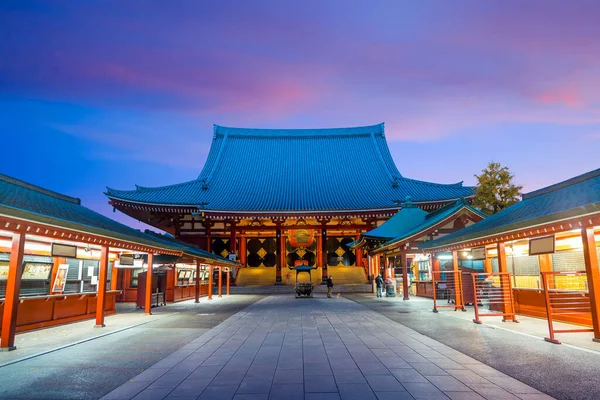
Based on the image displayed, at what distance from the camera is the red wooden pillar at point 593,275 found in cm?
752

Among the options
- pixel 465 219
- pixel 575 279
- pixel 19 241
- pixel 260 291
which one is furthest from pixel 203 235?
pixel 575 279

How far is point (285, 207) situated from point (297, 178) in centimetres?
678

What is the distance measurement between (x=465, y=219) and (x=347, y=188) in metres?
15.5

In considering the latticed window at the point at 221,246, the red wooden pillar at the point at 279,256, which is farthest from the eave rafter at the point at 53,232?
the latticed window at the point at 221,246

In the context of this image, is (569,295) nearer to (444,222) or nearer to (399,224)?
(444,222)

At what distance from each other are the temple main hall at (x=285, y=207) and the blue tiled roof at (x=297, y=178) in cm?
9

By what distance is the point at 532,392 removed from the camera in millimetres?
4523

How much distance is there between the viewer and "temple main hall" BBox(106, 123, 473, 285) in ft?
90.8

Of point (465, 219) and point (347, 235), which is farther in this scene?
point (347, 235)

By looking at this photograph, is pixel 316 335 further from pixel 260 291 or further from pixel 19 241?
pixel 260 291

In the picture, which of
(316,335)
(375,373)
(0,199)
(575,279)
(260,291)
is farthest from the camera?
(260,291)

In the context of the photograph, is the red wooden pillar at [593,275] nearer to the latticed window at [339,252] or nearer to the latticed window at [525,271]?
the latticed window at [525,271]

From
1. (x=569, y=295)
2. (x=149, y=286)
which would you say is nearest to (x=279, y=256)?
(x=149, y=286)

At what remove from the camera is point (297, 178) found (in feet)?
113
